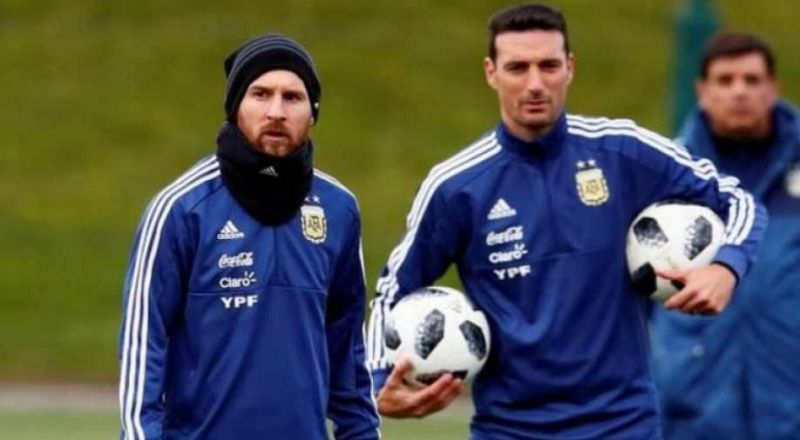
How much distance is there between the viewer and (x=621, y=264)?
7.91m

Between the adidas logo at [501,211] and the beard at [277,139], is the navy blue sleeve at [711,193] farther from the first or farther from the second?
the beard at [277,139]

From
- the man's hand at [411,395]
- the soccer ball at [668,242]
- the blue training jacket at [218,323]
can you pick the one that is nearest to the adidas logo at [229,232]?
the blue training jacket at [218,323]

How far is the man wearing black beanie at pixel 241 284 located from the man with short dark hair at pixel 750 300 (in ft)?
8.43

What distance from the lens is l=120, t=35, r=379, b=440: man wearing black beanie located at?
6.89 meters

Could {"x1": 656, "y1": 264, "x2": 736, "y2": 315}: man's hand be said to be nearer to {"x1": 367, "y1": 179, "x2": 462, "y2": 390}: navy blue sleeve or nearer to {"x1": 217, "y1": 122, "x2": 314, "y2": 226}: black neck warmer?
{"x1": 367, "y1": 179, "x2": 462, "y2": 390}: navy blue sleeve

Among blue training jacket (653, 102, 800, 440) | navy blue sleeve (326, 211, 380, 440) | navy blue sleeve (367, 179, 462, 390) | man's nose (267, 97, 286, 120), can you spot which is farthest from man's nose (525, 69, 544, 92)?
blue training jacket (653, 102, 800, 440)

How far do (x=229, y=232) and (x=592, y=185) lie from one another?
1459 millimetres

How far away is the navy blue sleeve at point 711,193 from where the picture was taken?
26.3ft

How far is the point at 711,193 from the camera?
26.9 ft

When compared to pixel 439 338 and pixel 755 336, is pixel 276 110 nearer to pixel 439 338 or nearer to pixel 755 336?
pixel 439 338

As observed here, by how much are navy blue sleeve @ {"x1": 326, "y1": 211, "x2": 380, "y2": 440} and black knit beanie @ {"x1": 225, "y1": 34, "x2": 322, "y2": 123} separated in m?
0.50

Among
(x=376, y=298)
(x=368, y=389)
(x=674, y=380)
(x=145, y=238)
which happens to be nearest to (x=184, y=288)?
(x=145, y=238)

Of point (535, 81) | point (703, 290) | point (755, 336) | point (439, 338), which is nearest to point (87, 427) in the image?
point (755, 336)

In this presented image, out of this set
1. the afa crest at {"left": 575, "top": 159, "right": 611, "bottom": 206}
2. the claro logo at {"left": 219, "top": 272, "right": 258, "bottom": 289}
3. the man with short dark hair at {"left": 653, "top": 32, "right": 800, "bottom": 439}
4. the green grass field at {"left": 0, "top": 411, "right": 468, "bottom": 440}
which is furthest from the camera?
the green grass field at {"left": 0, "top": 411, "right": 468, "bottom": 440}
